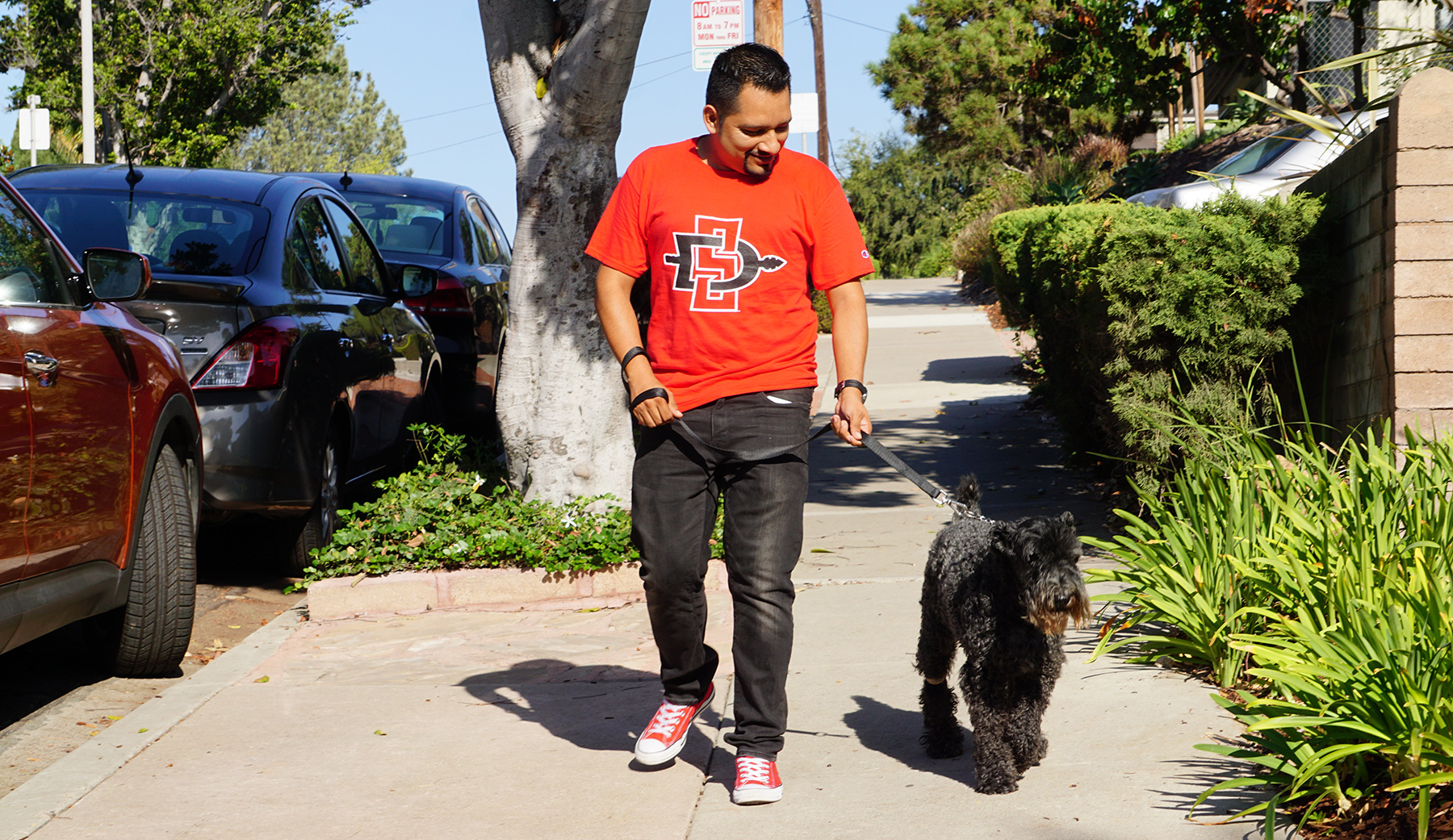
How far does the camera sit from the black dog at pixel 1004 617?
3.42m

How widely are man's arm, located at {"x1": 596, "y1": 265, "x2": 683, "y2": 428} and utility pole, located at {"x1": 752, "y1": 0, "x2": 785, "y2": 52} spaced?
7.00 meters

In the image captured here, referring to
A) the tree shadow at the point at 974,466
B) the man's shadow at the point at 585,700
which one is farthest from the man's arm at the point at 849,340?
the tree shadow at the point at 974,466

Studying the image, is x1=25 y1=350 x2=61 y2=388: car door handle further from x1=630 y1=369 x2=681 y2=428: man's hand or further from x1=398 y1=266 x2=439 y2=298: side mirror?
x1=398 y1=266 x2=439 y2=298: side mirror

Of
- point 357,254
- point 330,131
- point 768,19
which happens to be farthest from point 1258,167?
point 330,131

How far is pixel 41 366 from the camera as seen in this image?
409 cm

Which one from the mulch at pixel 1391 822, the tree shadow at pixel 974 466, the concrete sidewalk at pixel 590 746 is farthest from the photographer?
the tree shadow at pixel 974 466

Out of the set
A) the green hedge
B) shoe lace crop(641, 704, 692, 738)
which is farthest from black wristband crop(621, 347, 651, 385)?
the green hedge

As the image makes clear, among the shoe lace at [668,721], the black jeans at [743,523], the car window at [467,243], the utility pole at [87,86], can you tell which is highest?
the utility pole at [87,86]

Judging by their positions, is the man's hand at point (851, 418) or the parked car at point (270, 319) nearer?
the man's hand at point (851, 418)

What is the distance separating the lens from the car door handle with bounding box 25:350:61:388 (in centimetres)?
404

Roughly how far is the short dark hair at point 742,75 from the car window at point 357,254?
4003 millimetres

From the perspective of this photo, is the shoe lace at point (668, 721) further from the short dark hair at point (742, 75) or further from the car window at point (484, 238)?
the car window at point (484, 238)

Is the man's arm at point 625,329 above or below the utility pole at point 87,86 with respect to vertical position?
below

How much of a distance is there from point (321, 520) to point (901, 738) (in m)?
3.36
